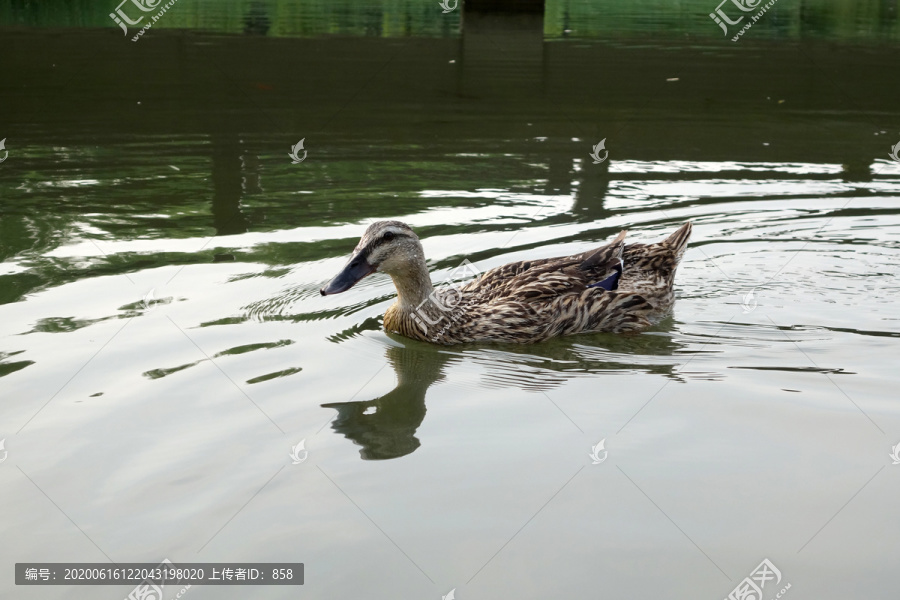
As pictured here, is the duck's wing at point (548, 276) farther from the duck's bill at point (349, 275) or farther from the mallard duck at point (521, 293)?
the duck's bill at point (349, 275)

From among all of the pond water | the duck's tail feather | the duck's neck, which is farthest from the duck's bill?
the duck's tail feather

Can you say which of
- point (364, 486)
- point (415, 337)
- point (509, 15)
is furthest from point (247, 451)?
point (509, 15)

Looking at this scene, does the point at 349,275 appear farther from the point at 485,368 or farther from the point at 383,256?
the point at 485,368

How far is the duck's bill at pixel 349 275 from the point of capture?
6414 millimetres

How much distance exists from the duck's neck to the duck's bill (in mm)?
324

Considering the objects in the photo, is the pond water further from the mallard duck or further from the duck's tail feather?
the duck's tail feather

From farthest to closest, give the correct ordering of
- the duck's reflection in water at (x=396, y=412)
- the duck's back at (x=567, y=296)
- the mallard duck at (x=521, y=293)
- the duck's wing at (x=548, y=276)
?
the duck's wing at (x=548, y=276) → the duck's back at (x=567, y=296) → the mallard duck at (x=521, y=293) → the duck's reflection in water at (x=396, y=412)

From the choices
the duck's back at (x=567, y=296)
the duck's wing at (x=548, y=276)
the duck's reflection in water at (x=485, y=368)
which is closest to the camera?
the duck's reflection in water at (x=485, y=368)

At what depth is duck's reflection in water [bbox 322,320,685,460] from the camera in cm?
544

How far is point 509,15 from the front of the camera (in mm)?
17891

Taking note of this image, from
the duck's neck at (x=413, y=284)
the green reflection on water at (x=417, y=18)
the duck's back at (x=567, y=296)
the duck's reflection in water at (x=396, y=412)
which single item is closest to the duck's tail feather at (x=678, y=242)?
the duck's back at (x=567, y=296)

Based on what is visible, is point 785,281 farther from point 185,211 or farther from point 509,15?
point 509,15

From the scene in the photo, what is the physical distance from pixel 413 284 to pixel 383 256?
38 centimetres

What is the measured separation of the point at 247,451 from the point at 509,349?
2.30 m
